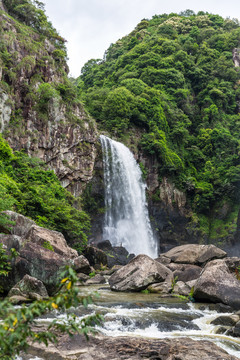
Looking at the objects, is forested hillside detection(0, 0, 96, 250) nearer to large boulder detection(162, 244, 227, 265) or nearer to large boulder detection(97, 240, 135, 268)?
large boulder detection(97, 240, 135, 268)

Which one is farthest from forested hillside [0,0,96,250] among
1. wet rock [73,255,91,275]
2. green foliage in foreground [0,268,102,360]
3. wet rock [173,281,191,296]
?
green foliage in foreground [0,268,102,360]

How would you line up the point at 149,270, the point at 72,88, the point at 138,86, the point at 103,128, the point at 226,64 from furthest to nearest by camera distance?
1. the point at 226,64
2. the point at 138,86
3. the point at 103,128
4. the point at 72,88
5. the point at 149,270

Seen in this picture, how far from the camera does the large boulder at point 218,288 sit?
1077 cm

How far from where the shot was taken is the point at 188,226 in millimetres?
35375

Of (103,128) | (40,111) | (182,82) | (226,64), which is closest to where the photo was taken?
(40,111)

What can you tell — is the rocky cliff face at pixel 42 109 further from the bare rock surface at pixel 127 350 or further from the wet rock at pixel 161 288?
the bare rock surface at pixel 127 350

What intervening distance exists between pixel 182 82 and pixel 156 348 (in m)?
43.7

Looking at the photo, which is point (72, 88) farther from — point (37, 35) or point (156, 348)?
point (156, 348)

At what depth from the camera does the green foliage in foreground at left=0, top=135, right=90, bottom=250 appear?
17.3m

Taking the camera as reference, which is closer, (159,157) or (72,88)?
(72,88)

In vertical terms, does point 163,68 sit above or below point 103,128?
above

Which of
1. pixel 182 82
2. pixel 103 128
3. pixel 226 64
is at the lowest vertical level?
pixel 103 128

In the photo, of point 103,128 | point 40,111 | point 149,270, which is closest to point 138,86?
point 103,128

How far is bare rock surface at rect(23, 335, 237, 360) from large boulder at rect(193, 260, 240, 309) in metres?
4.96
